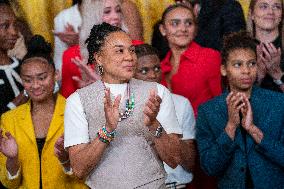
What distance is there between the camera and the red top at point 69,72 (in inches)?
194

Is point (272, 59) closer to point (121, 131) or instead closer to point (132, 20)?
point (132, 20)

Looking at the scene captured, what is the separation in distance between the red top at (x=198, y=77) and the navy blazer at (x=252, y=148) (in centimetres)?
61

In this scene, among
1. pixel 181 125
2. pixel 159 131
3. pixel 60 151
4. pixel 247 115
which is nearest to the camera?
pixel 159 131

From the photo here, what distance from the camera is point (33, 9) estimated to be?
5980mm

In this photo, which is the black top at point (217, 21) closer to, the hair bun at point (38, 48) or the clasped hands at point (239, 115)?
the clasped hands at point (239, 115)

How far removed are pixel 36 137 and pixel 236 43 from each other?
1439mm

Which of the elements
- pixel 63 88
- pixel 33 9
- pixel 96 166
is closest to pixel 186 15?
pixel 63 88

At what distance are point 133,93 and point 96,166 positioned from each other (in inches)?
16.4

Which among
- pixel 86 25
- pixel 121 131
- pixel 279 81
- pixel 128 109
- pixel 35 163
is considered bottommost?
pixel 35 163

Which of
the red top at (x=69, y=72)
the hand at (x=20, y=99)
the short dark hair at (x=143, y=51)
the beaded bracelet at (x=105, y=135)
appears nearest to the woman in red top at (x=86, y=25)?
the red top at (x=69, y=72)

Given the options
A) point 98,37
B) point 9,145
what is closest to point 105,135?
point 98,37

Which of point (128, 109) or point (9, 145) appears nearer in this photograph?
point (128, 109)

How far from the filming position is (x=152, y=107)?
3154mm

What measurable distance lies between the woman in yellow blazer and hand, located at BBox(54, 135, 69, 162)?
0.11 feet
